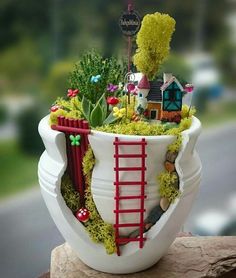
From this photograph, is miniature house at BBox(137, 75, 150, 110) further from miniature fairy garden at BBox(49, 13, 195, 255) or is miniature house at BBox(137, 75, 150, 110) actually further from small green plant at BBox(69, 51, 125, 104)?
small green plant at BBox(69, 51, 125, 104)

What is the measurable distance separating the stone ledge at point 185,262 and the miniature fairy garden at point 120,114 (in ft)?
0.65

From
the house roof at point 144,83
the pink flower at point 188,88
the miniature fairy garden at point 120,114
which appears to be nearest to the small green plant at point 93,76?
the miniature fairy garden at point 120,114

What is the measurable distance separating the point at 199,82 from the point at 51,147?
35.4 inches

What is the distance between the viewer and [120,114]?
1644 millimetres

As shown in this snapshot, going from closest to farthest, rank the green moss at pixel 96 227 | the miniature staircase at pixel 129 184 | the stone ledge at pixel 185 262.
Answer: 1. the miniature staircase at pixel 129 184
2. the green moss at pixel 96 227
3. the stone ledge at pixel 185 262

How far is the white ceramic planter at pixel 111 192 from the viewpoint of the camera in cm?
162

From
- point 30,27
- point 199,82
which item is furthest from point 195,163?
point 30,27

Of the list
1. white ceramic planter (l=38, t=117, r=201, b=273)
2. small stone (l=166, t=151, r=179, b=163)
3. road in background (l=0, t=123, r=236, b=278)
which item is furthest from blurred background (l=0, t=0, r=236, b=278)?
small stone (l=166, t=151, r=179, b=163)

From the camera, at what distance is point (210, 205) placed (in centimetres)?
245

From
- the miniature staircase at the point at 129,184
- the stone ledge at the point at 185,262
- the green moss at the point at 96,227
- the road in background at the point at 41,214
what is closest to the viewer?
the miniature staircase at the point at 129,184

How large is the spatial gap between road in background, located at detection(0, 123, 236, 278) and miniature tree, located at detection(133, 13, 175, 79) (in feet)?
2.13

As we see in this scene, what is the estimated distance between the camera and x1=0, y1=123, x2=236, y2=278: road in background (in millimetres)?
2057

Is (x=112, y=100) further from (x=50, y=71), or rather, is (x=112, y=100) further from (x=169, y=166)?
(x=50, y=71)

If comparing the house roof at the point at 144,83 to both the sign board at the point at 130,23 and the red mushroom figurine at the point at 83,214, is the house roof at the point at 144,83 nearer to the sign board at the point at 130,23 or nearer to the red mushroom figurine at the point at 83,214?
the sign board at the point at 130,23
